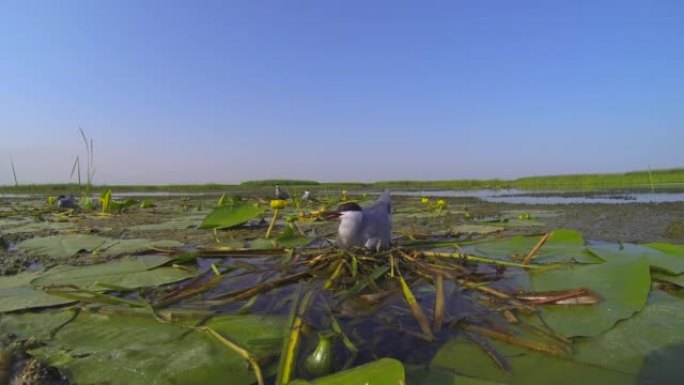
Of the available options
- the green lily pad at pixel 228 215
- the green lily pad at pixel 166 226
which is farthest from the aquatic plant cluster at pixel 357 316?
the green lily pad at pixel 166 226

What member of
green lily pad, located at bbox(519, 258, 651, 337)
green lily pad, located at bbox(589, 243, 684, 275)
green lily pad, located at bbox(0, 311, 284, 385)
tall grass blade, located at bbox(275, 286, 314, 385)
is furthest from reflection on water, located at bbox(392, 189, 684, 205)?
green lily pad, located at bbox(0, 311, 284, 385)

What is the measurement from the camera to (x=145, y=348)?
170cm

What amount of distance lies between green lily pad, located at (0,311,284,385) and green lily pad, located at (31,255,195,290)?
1.58 ft

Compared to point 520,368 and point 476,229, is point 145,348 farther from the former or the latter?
point 476,229

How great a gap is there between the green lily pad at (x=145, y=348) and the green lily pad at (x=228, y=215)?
2673mm

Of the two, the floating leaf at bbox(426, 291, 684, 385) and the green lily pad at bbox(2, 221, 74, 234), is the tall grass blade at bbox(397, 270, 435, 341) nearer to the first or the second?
the floating leaf at bbox(426, 291, 684, 385)

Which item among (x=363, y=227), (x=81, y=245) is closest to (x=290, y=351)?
(x=363, y=227)

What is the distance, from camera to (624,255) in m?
2.98

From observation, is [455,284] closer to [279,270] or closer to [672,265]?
[279,270]

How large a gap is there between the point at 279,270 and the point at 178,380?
155cm

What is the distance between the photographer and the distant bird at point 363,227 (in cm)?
299

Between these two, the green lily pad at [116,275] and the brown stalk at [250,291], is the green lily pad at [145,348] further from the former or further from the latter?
the green lily pad at [116,275]

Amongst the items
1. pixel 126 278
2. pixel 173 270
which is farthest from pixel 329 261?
pixel 126 278

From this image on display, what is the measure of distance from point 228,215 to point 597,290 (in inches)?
148
